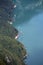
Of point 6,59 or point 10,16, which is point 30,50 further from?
point 10,16

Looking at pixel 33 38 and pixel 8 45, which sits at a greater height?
pixel 33 38

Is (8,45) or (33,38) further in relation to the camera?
(33,38)

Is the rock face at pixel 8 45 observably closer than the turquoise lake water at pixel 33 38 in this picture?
Yes

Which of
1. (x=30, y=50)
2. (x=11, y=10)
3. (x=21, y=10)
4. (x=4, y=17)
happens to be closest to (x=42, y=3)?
(x=21, y=10)

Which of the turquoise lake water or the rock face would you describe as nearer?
the rock face
